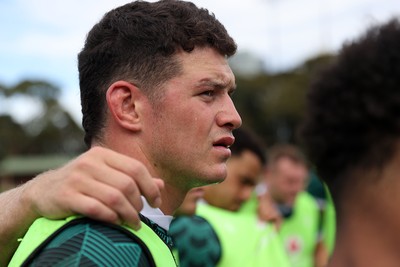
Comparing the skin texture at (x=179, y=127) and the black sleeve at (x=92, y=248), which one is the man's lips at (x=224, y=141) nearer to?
the skin texture at (x=179, y=127)

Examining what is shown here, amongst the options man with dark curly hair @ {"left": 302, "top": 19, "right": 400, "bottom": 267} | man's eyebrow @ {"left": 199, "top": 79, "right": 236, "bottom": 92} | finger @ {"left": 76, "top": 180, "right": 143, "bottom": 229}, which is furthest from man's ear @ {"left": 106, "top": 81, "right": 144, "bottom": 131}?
man with dark curly hair @ {"left": 302, "top": 19, "right": 400, "bottom": 267}

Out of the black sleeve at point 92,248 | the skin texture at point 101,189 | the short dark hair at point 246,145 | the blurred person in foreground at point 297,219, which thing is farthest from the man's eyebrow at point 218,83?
the blurred person in foreground at point 297,219

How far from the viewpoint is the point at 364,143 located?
5.92ft

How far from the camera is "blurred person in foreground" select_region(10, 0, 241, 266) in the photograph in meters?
2.19

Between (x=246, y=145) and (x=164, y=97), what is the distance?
3169 millimetres

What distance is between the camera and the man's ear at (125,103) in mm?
2188

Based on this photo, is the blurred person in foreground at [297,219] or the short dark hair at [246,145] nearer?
the short dark hair at [246,145]

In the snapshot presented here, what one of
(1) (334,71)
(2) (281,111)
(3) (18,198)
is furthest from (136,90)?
(2) (281,111)

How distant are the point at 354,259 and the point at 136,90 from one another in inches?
36.8

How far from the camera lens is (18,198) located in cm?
208

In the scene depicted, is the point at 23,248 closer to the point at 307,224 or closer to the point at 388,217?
the point at 388,217

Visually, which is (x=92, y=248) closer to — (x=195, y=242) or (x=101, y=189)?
(x=101, y=189)

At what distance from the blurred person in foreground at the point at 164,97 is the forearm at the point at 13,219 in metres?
0.36

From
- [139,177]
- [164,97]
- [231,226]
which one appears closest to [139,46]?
[164,97]
